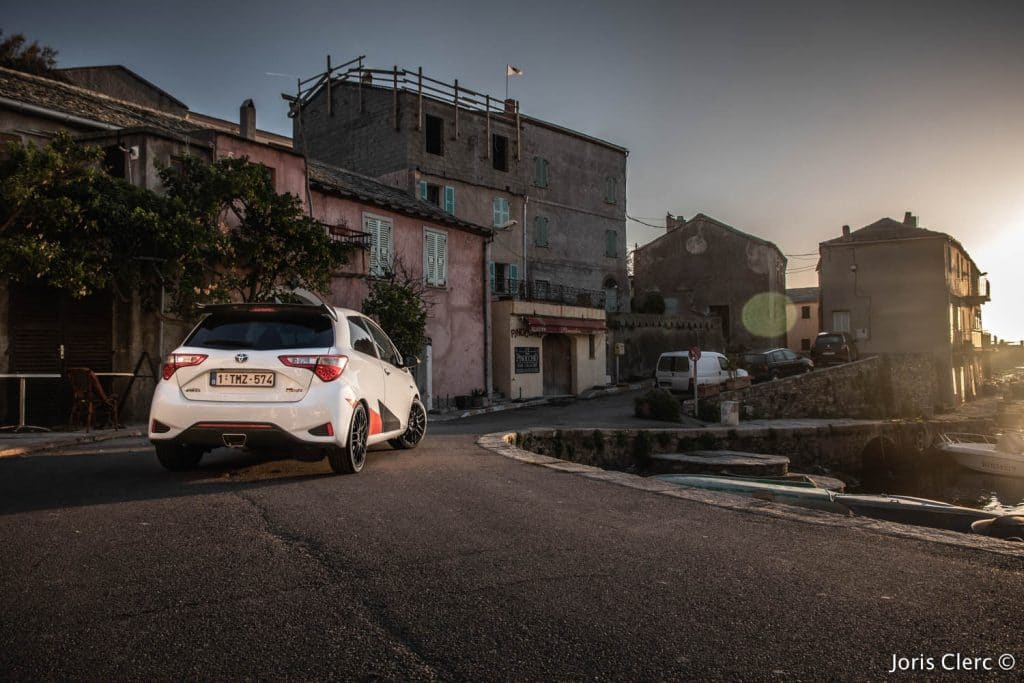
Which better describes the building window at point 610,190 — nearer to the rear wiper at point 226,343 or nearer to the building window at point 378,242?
the building window at point 378,242

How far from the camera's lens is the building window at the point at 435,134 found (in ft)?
109

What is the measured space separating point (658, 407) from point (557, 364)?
381 inches

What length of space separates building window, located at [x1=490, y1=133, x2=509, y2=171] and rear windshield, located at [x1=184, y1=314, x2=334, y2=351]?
3018 centimetres

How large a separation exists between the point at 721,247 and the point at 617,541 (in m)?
44.5

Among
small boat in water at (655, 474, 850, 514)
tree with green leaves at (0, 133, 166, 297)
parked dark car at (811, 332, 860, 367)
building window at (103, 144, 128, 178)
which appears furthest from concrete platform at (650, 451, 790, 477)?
parked dark car at (811, 332, 860, 367)

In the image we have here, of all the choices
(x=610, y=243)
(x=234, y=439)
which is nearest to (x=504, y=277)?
(x=610, y=243)

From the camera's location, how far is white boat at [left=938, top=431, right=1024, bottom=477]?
77.6 ft

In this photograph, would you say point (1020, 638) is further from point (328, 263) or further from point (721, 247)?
point (721, 247)

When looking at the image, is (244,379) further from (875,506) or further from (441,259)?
(441,259)

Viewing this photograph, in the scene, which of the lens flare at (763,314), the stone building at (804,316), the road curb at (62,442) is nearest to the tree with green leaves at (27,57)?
the road curb at (62,442)

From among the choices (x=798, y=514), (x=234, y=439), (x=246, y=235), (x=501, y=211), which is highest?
(x=501, y=211)

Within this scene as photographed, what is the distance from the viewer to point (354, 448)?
7.21 m

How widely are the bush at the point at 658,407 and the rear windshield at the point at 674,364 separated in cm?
566

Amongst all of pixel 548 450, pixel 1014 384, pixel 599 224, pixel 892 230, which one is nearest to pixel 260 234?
pixel 548 450
